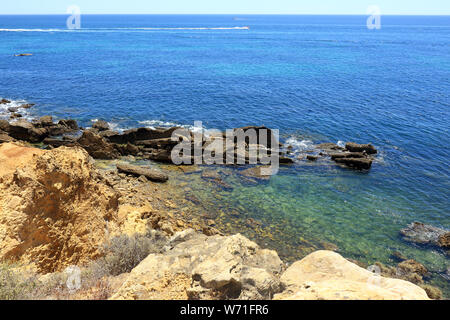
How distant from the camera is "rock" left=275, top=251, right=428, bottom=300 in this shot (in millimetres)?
6276

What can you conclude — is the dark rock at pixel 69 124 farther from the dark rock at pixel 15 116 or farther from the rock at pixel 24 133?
the dark rock at pixel 15 116

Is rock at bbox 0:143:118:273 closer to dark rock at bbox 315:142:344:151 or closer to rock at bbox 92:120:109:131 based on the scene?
rock at bbox 92:120:109:131

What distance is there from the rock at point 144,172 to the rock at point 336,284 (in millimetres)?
15072

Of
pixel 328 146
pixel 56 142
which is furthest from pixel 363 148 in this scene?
pixel 56 142

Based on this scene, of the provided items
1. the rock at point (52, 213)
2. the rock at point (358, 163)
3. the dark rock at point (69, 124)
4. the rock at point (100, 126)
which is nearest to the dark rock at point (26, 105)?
the dark rock at point (69, 124)

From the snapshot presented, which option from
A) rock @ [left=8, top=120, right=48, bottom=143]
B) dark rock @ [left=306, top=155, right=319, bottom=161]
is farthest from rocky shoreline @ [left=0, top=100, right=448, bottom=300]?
rock @ [left=8, top=120, right=48, bottom=143]

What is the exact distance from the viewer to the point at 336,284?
689 centimetres

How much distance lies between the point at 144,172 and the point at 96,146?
6197 mm

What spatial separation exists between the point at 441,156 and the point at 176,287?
2931 cm

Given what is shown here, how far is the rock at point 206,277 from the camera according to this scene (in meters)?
7.47

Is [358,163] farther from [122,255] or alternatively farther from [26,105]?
[26,105]

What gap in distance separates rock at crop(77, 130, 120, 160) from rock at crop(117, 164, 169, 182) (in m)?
3.20
